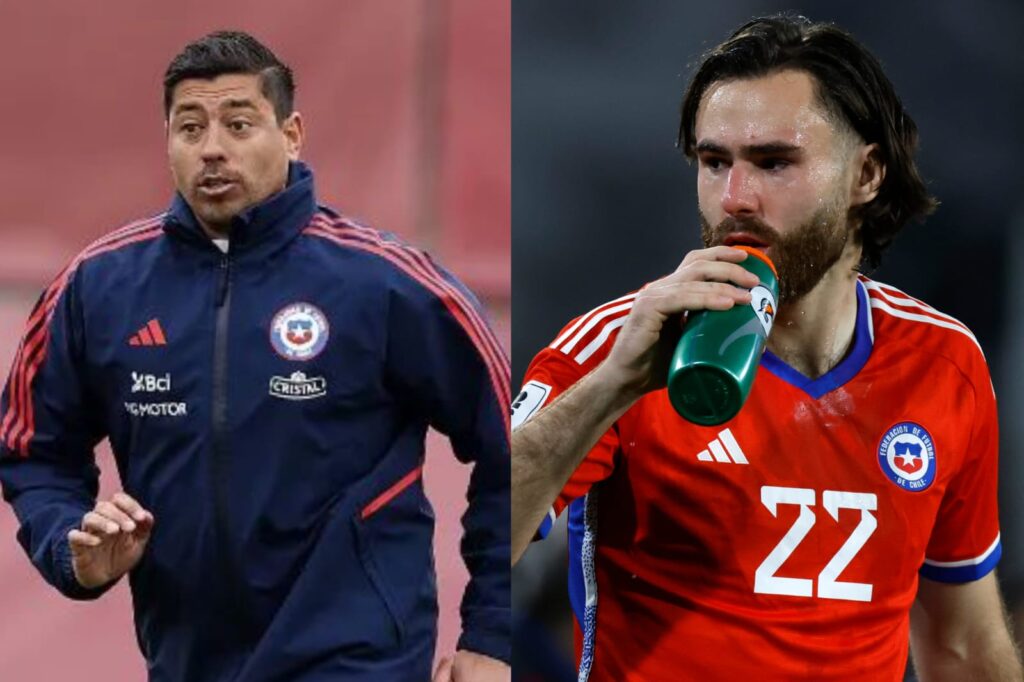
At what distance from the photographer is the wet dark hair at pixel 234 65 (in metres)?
1.16

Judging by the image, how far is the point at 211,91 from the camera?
116cm

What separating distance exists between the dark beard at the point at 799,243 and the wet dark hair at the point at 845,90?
5 centimetres

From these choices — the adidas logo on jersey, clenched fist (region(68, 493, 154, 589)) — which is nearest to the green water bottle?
the adidas logo on jersey

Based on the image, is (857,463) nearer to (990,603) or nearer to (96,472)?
(990,603)

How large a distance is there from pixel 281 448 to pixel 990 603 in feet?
2.12

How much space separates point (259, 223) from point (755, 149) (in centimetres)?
39

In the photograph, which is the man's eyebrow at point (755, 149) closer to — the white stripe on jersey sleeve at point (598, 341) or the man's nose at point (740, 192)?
the man's nose at point (740, 192)

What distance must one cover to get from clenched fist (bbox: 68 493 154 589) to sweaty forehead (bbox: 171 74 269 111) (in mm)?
288

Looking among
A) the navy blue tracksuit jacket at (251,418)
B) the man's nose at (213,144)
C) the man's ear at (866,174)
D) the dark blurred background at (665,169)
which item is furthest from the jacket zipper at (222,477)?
the man's ear at (866,174)

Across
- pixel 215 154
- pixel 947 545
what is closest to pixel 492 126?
pixel 215 154

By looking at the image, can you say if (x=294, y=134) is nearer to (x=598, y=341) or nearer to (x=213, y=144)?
(x=213, y=144)

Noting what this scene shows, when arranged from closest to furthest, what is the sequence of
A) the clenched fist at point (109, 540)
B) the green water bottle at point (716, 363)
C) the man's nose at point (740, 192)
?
1. the green water bottle at point (716, 363)
2. the clenched fist at point (109, 540)
3. the man's nose at point (740, 192)

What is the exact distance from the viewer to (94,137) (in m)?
1.18

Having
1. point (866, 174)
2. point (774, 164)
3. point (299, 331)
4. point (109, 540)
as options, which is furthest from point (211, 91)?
point (866, 174)
